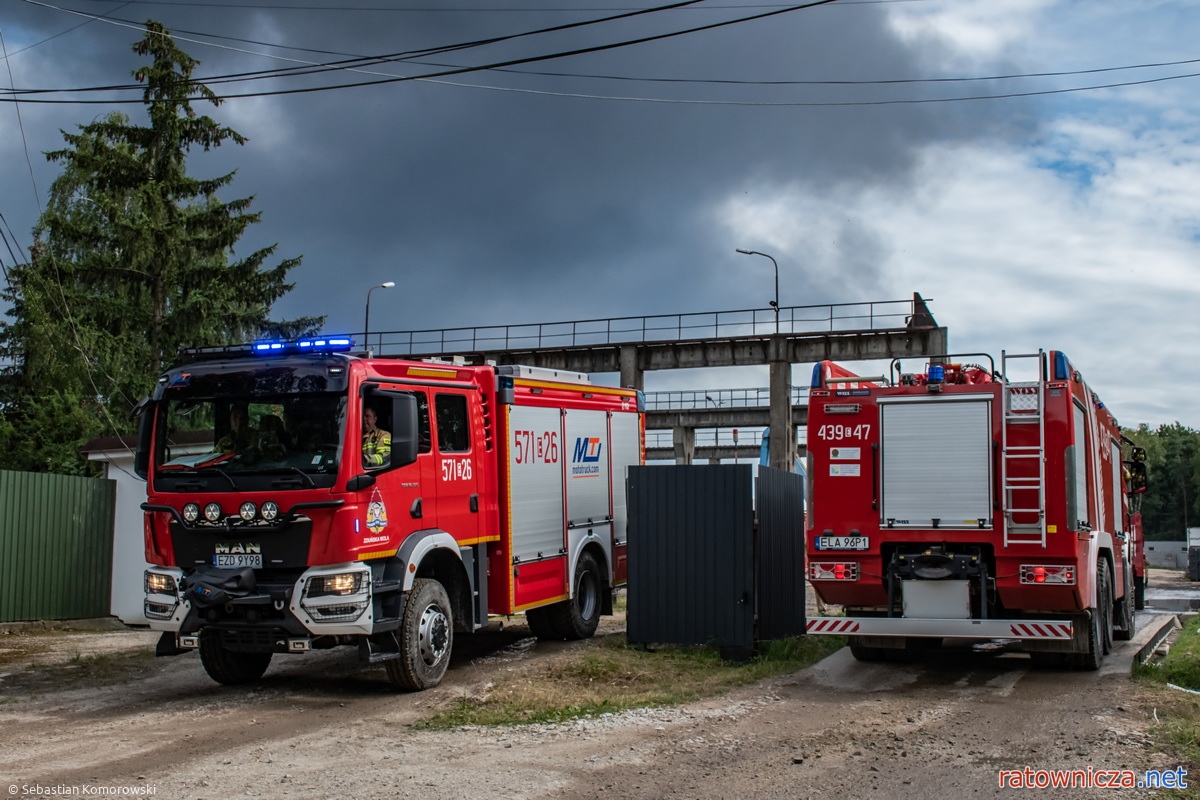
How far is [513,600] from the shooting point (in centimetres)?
1209

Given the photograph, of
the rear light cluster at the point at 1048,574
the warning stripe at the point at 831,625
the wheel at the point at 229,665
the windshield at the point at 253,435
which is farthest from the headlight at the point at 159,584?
the rear light cluster at the point at 1048,574

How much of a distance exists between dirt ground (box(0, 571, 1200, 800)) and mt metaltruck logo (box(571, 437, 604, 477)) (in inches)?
109

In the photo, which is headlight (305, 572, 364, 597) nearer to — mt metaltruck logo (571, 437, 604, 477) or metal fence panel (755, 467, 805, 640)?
mt metaltruck logo (571, 437, 604, 477)

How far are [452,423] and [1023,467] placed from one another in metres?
5.73

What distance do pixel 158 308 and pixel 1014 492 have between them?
999 inches

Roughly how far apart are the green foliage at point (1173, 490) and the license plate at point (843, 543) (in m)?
95.8

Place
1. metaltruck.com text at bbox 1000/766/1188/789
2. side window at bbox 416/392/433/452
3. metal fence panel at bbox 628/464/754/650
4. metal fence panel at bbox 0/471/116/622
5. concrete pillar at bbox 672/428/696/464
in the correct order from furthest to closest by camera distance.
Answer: concrete pillar at bbox 672/428/696/464 < metal fence panel at bbox 0/471/116/622 < metal fence panel at bbox 628/464/754/650 < side window at bbox 416/392/433/452 < metaltruck.com text at bbox 1000/766/1188/789

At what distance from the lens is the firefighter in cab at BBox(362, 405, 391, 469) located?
9859 millimetres

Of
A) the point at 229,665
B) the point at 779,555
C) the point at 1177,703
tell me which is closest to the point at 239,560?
the point at 229,665

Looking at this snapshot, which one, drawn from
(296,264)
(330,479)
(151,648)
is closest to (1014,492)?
(330,479)

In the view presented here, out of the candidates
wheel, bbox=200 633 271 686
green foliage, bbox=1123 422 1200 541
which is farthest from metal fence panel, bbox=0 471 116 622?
green foliage, bbox=1123 422 1200 541

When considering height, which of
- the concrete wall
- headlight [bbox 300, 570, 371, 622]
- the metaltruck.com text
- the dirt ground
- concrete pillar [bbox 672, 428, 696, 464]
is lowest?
the concrete wall

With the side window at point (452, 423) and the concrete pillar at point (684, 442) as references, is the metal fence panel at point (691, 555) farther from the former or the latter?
the concrete pillar at point (684, 442)

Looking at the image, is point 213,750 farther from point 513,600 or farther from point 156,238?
point 156,238
